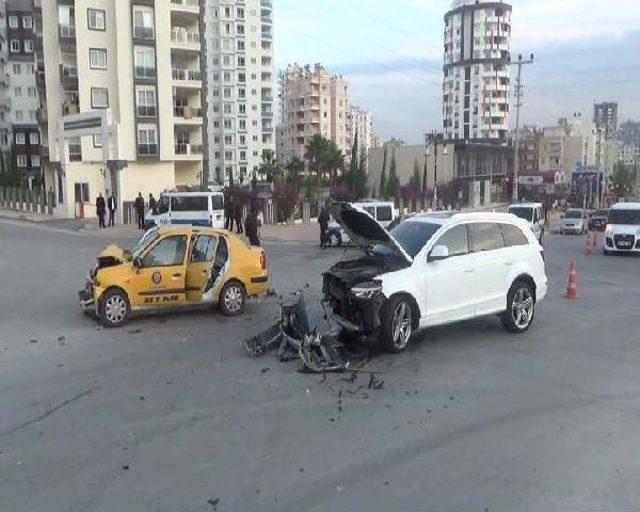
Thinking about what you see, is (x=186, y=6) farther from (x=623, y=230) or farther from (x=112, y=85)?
(x=623, y=230)

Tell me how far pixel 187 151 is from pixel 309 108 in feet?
271

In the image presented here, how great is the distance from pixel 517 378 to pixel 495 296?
2.42 metres

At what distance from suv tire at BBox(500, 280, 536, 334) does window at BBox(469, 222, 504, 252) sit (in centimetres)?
71

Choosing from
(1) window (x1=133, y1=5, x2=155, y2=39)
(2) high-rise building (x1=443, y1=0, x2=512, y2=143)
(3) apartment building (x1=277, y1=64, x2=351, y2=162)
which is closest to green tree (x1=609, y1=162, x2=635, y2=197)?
(2) high-rise building (x1=443, y1=0, x2=512, y2=143)

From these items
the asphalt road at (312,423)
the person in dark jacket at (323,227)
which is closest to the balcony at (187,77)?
the person in dark jacket at (323,227)

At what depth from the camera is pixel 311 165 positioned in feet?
272

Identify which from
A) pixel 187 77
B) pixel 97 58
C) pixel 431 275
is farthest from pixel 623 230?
pixel 187 77

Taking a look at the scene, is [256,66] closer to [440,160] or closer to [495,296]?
[440,160]

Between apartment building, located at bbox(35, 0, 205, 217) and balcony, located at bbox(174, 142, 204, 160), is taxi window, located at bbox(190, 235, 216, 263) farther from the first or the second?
balcony, located at bbox(174, 142, 204, 160)

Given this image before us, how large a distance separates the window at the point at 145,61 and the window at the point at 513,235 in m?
44.0

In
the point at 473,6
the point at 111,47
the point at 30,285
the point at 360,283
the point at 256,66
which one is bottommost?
the point at 30,285

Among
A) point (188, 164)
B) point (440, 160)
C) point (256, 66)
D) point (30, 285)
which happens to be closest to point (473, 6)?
point (256, 66)

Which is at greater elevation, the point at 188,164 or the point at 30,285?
the point at 188,164

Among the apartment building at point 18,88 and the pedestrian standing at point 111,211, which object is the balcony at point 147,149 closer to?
the pedestrian standing at point 111,211
